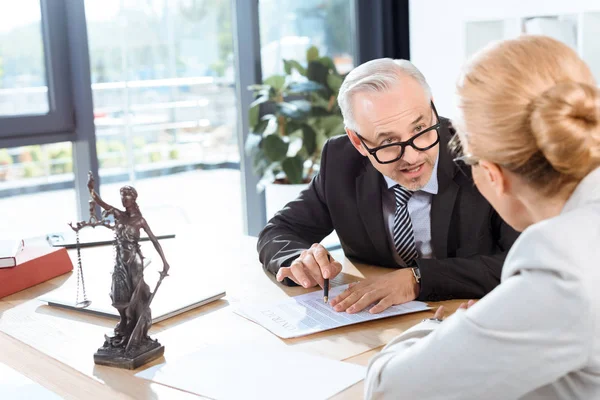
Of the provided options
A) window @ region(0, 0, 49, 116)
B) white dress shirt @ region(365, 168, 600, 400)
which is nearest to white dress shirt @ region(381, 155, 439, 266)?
white dress shirt @ region(365, 168, 600, 400)

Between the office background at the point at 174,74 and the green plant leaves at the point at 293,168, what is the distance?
17.6 inches

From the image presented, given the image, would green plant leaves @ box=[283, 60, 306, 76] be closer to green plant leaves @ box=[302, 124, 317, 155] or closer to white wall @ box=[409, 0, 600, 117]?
green plant leaves @ box=[302, 124, 317, 155]

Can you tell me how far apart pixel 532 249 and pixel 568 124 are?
7.1 inches

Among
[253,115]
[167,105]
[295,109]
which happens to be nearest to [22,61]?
[167,105]

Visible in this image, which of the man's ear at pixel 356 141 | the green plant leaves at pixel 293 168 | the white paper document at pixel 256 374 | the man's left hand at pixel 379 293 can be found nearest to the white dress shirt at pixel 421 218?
the man's ear at pixel 356 141

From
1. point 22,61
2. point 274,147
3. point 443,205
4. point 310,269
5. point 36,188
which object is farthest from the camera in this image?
point 274,147

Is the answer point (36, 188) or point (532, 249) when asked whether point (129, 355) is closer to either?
point (532, 249)

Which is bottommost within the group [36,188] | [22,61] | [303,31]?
[36,188]

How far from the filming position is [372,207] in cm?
230

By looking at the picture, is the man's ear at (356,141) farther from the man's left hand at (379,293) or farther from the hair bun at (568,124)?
the hair bun at (568,124)

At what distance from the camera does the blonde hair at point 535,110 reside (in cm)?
102

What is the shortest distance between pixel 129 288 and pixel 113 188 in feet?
8.82

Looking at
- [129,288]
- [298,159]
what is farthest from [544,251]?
[298,159]

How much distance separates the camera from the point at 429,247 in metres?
2.23
